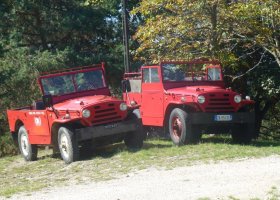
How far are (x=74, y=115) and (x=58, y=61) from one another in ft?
37.5

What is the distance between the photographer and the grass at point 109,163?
33.4 ft

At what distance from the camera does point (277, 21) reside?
54.4 feet

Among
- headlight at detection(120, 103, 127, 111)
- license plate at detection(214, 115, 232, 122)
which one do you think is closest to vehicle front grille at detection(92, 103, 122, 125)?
headlight at detection(120, 103, 127, 111)

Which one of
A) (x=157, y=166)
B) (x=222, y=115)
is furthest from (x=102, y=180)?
(x=222, y=115)

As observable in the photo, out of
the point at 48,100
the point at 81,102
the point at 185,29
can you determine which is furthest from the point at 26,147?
the point at 185,29

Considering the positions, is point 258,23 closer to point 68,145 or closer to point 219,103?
point 219,103

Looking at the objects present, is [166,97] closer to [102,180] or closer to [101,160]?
[101,160]

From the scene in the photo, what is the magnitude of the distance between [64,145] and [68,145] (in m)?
0.31

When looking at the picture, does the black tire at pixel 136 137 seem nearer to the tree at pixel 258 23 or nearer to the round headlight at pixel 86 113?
the round headlight at pixel 86 113

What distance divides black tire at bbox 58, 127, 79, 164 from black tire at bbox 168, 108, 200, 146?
2505mm

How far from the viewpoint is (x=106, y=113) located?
1277 cm

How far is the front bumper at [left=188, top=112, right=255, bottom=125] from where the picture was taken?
13086 mm

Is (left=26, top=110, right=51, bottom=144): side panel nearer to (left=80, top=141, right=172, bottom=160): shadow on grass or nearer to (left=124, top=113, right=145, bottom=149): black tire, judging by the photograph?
(left=80, top=141, right=172, bottom=160): shadow on grass

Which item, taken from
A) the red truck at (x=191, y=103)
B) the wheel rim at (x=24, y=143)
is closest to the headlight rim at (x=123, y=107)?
the red truck at (x=191, y=103)
